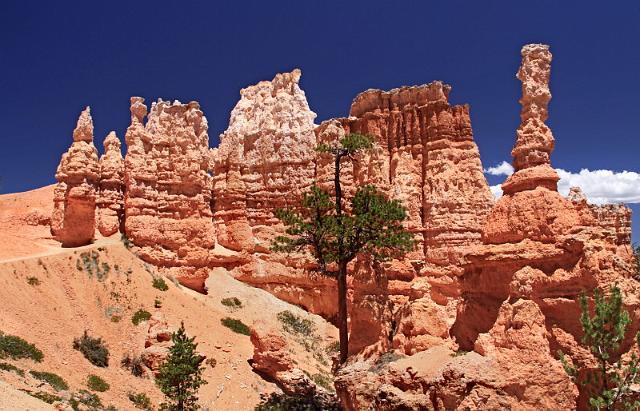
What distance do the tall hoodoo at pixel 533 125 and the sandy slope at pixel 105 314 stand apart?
16274mm

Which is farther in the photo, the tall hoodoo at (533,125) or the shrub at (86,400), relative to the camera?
the shrub at (86,400)

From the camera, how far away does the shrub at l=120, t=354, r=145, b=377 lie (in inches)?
1026

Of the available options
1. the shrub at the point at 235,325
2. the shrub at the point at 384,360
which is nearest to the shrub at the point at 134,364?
the shrub at the point at 235,325

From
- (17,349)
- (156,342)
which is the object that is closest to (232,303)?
(156,342)

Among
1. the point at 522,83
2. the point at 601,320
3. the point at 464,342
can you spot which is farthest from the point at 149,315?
the point at 601,320

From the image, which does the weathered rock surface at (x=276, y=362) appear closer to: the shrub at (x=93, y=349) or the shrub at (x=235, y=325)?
the shrub at (x=235, y=325)

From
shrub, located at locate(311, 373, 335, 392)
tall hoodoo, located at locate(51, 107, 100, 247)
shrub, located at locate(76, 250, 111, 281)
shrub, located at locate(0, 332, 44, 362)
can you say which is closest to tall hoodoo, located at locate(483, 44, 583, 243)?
shrub, located at locate(311, 373, 335, 392)

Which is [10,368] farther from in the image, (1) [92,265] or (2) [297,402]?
(2) [297,402]

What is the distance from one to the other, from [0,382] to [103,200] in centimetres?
2033

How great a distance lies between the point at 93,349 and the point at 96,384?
2.78m

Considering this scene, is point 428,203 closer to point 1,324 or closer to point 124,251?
point 124,251

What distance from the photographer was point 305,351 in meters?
34.3

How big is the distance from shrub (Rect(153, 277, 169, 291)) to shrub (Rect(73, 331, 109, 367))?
21.6 feet

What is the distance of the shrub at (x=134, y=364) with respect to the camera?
26.1 metres
